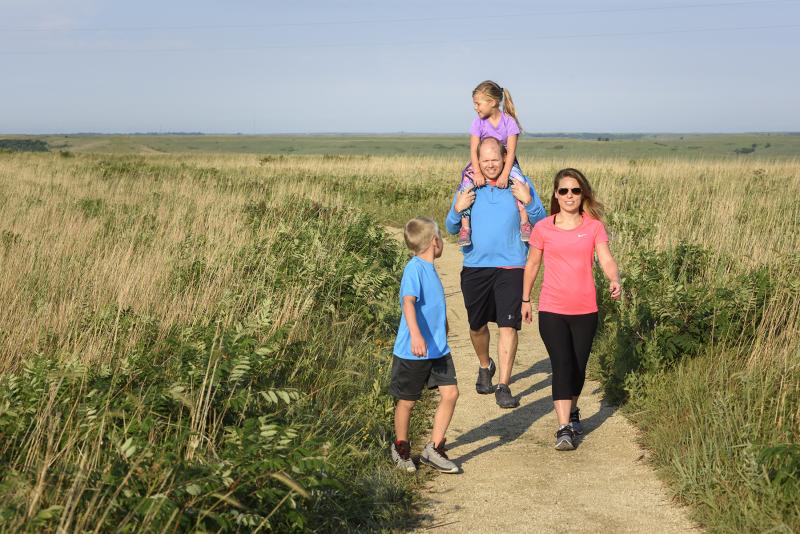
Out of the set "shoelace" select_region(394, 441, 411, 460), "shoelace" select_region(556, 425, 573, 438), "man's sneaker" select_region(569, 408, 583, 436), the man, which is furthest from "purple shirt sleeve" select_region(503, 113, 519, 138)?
"shoelace" select_region(394, 441, 411, 460)

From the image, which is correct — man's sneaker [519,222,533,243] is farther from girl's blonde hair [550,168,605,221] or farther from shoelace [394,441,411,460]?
shoelace [394,441,411,460]

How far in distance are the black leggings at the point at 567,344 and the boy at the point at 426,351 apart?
835mm

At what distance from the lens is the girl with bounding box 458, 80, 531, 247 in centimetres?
620

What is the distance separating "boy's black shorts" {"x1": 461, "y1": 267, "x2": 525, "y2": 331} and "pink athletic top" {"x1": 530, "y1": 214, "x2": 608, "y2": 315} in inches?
33.4

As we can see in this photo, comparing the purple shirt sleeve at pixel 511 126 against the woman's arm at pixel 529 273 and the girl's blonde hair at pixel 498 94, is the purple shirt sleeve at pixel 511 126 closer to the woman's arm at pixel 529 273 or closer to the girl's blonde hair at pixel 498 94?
the girl's blonde hair at pixel 498 94

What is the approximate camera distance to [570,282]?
17.3 feet

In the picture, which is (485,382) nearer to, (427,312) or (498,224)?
(498,224)

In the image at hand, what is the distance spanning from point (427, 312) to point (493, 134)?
249 centimetres

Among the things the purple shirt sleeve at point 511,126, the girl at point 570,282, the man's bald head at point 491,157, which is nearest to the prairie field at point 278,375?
the girl at point 570,282

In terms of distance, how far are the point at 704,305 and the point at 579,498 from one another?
249 centimetres

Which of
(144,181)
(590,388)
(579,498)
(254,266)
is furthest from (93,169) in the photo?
(579,498)

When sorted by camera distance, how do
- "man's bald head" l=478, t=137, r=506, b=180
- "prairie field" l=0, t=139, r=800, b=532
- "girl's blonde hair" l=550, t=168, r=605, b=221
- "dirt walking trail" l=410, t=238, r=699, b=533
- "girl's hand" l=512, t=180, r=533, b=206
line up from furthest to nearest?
"girl's hand" l=512, t=180, r=533, b=206
"man's bald head" l=478, t=137, r=506, b=180
"girl's blonde hair" l=550, t=168, r=605, b=221
"dirt walking trail" l=410, t=238, r=699, b=533
"prairie field" l=0, t=139, r=800, b=532

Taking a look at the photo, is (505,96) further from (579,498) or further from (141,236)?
(141,236)

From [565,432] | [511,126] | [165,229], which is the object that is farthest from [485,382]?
[165,229]
